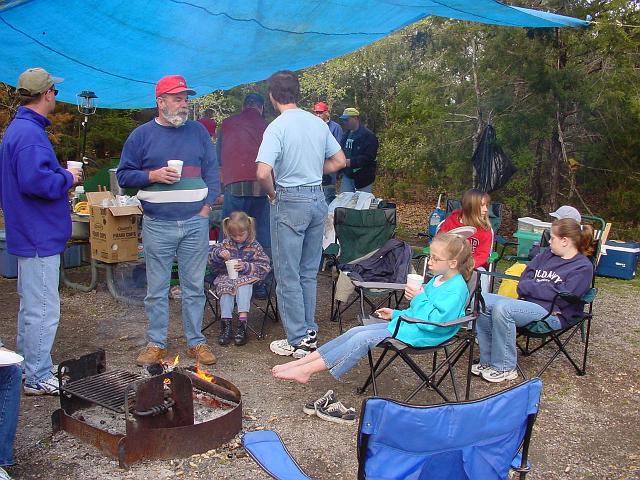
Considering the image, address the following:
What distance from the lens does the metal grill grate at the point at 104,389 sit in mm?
3078

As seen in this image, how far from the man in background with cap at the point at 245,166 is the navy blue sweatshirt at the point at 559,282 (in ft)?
7.68

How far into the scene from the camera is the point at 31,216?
3.45 meters

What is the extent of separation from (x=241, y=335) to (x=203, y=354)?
1.57ft

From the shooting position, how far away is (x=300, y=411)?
11.8 feet

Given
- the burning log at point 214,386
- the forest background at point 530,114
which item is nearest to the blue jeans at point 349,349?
the burning log at point 214,386

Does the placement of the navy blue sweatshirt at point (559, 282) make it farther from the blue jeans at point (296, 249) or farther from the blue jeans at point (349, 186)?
the blue jeans at point (349, 186)

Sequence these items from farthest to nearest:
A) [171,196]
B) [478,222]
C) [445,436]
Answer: [478,222] < [171,196] < [445,436]

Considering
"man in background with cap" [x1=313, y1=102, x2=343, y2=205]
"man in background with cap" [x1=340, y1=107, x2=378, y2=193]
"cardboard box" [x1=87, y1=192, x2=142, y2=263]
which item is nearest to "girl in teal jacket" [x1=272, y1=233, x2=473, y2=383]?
"cardboard box" [x1=87, y1=192, x2=142, y2=263]

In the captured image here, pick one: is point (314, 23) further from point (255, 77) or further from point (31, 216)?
point (31, 216)

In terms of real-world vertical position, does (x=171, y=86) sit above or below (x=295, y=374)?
above

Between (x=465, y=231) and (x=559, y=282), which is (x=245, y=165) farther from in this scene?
(x=559, y=282)

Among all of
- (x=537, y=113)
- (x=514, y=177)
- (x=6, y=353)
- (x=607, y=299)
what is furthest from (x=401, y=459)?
(x=514, y=177)

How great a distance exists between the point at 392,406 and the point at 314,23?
145 inches

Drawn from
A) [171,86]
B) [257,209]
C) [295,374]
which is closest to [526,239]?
[257,209]
